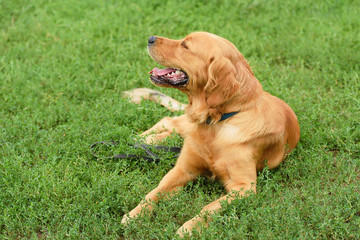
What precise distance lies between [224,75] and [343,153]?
1.60 meters

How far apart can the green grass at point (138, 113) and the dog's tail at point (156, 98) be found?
0.10 metres

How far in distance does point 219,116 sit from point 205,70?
1.46 ft

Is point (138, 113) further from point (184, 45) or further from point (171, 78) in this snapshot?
point (184, 45)

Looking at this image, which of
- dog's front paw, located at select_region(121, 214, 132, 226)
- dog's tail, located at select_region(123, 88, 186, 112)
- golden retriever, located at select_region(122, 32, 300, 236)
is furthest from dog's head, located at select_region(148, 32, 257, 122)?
dog's tail, located at select_region(123, 88, 186, 112)

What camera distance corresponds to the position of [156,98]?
603 cm

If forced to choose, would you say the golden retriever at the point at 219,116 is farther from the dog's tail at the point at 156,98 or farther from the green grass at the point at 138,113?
the dog's tail at the point at 156,98

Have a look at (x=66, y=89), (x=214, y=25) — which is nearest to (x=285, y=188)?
(x=66, y=89)

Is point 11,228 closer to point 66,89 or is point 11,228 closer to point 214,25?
point 66,89

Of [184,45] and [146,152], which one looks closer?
[184,45]

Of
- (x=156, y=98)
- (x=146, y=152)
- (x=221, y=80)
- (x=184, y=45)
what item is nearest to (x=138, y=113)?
(x=156, y=98)

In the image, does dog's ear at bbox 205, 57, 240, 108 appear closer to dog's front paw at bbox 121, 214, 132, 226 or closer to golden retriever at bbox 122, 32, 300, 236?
golden retriever at bbox 122, 32, 300, 236

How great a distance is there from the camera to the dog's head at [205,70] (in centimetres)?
421

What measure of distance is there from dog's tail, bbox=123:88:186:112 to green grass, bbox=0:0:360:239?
4.1 inches

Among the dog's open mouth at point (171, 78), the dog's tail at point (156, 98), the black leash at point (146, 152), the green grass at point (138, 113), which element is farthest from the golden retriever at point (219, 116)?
the dog's tail at point (156, 98)
